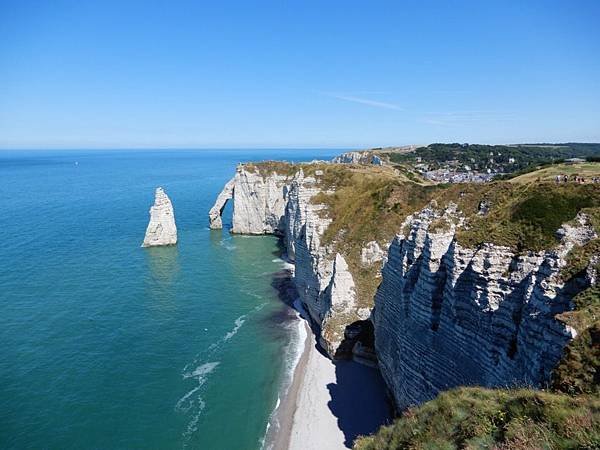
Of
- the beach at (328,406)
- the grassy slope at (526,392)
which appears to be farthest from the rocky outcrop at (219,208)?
the grassy slope at (526,392)

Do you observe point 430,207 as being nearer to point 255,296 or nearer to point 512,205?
point 512,205

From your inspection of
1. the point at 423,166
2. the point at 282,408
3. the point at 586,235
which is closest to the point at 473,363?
the point at 586,235

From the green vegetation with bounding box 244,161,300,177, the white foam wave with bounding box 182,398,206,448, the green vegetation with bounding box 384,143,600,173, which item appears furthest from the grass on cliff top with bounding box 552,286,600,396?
the green vegetation with bounding box 384,143,600,173

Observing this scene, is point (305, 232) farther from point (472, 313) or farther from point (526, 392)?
point (526, 392)

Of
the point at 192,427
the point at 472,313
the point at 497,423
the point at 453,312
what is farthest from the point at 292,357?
the point at 497,423

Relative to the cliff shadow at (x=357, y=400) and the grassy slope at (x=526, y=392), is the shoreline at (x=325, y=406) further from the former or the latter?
the grassy slope at (x=526, y=392)

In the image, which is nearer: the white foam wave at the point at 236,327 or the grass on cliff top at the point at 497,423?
the grass on cliff top at the point at 497,423
